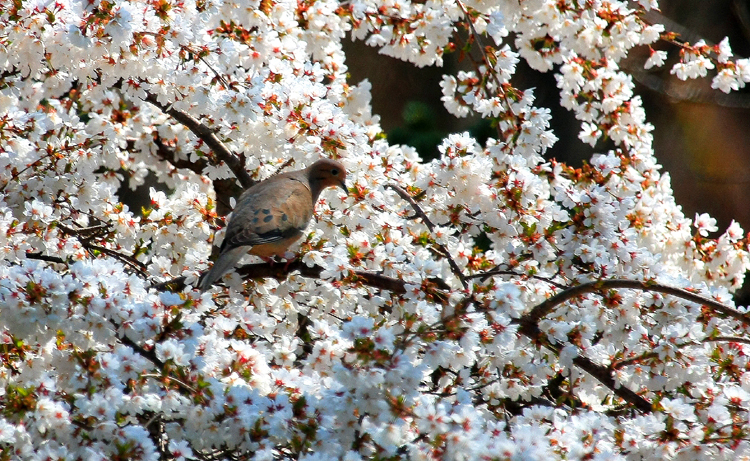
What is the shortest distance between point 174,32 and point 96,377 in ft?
4.59

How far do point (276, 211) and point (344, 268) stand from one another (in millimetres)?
802

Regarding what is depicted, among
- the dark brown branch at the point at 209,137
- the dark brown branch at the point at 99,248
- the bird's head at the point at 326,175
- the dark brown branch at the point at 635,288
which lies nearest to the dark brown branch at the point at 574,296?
the dark brown branch at the point at 635,288

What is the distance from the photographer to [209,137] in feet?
11.0

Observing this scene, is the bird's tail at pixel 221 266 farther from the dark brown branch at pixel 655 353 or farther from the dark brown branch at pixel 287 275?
the dark brown branch at pixel 655 353

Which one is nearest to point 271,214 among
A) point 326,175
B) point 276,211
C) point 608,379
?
point 276,211

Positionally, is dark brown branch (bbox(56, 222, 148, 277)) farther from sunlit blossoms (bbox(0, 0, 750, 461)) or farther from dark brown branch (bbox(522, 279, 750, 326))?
dark brown branch (bbox(522, 279, 750, 326))

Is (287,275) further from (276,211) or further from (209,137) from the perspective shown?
(209,137)

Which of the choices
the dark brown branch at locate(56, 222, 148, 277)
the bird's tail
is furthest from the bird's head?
the dark brown branch at locate(56, 222, 148, 277)

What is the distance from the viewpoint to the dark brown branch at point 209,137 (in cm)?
331

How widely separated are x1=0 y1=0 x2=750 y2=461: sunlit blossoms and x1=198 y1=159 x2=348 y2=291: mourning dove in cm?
9

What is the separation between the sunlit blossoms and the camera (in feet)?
6.35

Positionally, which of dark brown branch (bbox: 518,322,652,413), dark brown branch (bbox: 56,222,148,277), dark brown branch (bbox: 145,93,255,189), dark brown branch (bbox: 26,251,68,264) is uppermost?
dark brown branch (bbox: 145,93,255,189)

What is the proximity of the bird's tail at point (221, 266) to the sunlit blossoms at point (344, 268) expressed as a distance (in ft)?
0.24

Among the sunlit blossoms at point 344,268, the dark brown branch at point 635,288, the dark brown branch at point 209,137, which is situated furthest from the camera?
the dark brown branch at point 209,137
